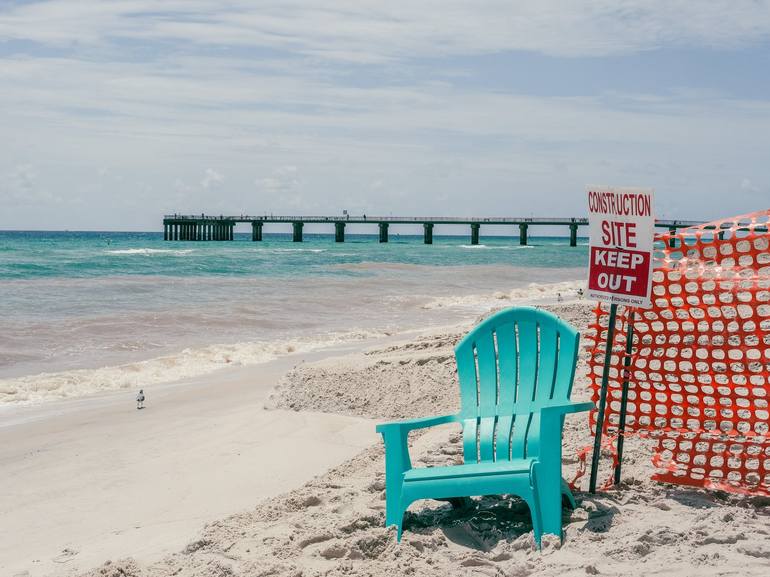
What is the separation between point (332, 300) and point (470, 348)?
18865 millimetres

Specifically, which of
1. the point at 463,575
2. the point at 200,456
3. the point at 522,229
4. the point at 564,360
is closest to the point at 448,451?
the point at 564,360

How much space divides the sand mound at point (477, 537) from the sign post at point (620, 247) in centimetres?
67

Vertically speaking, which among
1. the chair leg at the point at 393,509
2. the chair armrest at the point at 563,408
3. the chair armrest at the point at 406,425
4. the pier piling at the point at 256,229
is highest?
the chair armrest at the point at 563,408

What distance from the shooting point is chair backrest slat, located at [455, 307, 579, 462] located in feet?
15.1

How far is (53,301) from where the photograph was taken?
76.3ft

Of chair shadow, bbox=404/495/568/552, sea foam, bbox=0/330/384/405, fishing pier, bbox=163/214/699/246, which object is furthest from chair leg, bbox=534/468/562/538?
fishing pier, bbox=163/214/699/246

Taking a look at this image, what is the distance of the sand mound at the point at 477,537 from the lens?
12.7 ft

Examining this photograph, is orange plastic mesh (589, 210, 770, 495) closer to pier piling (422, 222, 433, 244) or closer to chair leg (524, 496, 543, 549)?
chair leg (524, 496, 543, 549)

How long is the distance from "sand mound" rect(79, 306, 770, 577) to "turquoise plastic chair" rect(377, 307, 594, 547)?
7.0 inches

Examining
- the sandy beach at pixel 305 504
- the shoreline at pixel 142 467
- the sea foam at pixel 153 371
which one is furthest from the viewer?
the sea foam at pixel 153 371

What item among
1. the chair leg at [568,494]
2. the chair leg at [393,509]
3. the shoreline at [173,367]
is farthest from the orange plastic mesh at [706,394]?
the shoreline at [173,367]

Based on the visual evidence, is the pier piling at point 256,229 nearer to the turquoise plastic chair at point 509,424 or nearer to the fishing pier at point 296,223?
the fishing pier at point 296,223

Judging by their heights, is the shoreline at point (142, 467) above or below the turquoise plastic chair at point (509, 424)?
below

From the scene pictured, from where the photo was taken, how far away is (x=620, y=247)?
456cm
